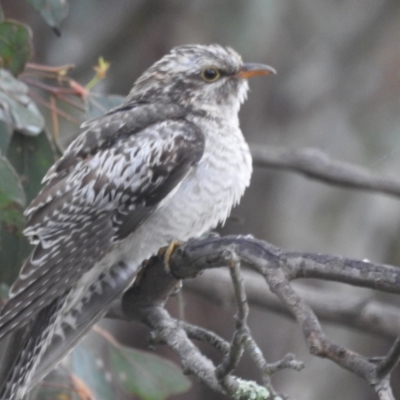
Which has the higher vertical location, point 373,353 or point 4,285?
point 4,285

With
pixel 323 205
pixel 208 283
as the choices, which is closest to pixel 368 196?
pixel 323 205

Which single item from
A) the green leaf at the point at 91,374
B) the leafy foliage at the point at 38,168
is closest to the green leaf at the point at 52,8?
the leafy foliage at the point at 38,168

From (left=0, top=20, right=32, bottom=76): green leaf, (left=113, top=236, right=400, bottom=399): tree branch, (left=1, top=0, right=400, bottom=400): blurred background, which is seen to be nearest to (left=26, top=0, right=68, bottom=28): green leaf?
(left=0, top=20, right=32, bottom=76): green leaf

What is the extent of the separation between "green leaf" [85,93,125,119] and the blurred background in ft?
8.71

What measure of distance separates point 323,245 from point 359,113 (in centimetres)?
123

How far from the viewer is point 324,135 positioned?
721cm

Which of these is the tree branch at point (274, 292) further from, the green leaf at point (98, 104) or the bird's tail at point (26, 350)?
the green leaf at point (98, 104)

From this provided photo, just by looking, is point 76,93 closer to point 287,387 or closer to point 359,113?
point 287,387

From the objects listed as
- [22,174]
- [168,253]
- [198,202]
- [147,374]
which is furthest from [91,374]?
[168,253]

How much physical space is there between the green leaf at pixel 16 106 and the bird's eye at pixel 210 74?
0.76 metres

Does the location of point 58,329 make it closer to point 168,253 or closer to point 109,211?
point 109,211

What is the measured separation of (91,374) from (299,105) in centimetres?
398

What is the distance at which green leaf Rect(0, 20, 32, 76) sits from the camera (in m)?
3.29

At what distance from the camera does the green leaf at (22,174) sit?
10.9 ft
